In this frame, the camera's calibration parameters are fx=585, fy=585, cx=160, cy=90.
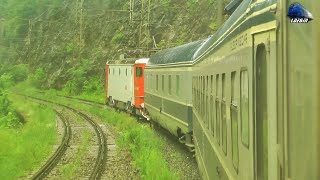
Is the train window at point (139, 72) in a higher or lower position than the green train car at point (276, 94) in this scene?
higher

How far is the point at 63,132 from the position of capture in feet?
76.4

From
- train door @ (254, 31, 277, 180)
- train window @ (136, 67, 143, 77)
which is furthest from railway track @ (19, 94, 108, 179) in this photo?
train door @ (254, 31, 277, 180)

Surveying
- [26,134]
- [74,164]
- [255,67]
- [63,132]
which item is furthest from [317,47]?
[63,132]

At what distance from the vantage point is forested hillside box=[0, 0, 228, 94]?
44.3 meters

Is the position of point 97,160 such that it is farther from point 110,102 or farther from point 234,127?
point 110,102

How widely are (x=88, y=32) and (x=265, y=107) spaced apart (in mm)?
64272

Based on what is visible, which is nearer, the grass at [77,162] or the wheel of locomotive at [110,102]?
the grass at [77,162]

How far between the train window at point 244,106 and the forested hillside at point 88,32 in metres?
24.3

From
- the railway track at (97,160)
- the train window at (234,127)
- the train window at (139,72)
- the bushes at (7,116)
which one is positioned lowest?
the railway track at (97,160)

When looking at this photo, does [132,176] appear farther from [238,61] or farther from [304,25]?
[304,25]

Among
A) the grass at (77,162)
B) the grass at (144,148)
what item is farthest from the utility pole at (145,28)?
the grass at (77,162)

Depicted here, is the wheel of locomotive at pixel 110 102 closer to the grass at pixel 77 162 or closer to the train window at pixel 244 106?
the grass at pixel 77 162

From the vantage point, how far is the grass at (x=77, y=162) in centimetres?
1391

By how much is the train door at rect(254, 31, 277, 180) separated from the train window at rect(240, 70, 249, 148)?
348 mm
